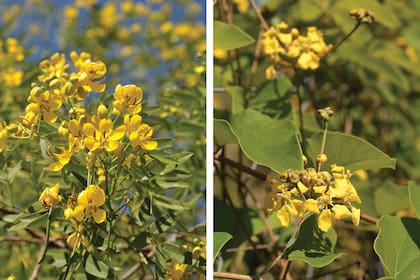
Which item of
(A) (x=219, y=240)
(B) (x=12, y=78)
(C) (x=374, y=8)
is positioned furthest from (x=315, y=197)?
(B) (x=12, y=78)

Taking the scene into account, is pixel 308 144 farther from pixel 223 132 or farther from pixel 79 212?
pixel 79 212

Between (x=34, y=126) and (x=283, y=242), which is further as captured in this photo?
(x=283, y=242)

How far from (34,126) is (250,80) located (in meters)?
0.38

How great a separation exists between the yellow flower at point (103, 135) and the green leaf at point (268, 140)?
0.50 feet

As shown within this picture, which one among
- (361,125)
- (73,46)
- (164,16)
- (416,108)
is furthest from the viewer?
(164,16)

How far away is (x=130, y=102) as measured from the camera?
0.70 meters

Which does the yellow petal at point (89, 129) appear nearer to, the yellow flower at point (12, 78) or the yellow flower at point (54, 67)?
the yellow flower at point (54, 67)

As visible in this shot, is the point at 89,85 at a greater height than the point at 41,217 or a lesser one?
greater

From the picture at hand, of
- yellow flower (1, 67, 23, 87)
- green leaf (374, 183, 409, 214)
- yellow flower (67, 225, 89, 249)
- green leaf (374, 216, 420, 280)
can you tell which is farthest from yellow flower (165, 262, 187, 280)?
yellow flower (1, 67, 23, 87)

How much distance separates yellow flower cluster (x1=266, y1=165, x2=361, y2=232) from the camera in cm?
67

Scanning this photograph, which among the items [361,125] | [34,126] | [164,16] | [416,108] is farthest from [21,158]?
[164,16]

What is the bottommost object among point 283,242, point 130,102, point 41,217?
point 283,242

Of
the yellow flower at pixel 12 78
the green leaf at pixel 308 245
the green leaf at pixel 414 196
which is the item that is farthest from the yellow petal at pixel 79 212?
the yellow flower at pixel 12 78

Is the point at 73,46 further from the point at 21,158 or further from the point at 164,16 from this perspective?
the point at 21,158
